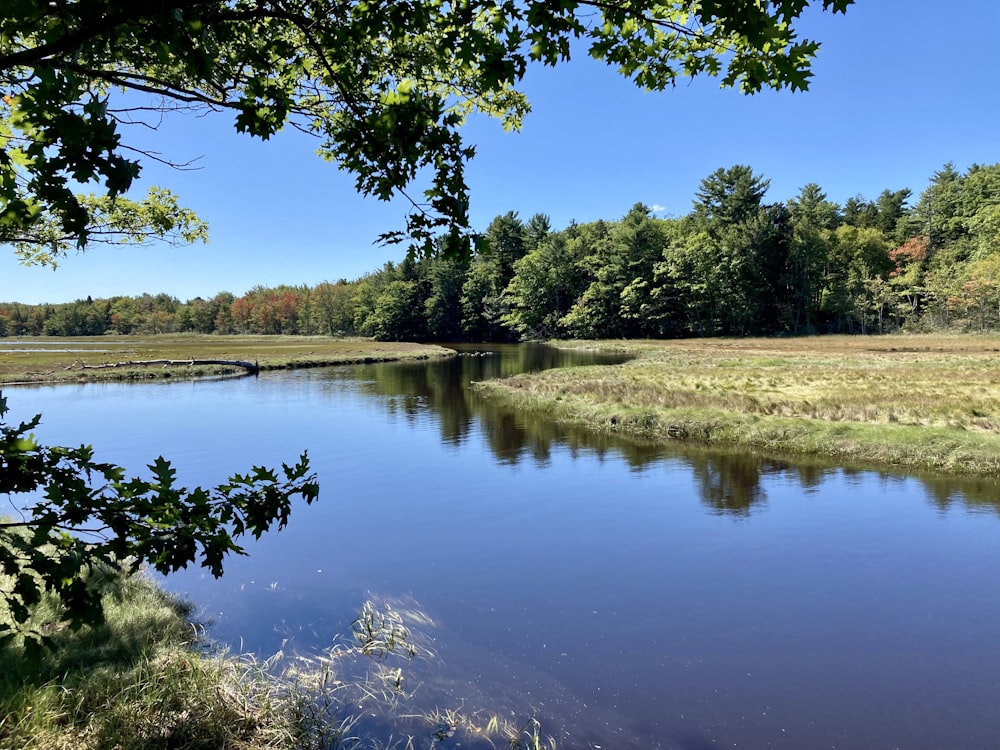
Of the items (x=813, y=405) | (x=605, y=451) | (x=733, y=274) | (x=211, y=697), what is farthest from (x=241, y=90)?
(x=733, y=274)

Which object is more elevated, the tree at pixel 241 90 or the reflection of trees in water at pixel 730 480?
the tree at pixel 241 90

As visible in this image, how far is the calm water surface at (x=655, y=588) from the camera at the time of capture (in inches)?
251

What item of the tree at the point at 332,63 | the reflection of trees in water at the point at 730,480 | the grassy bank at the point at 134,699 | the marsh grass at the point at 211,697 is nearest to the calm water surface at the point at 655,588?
the reflection of trees in water at the point at 730,480

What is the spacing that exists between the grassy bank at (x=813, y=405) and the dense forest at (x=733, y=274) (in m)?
42.0

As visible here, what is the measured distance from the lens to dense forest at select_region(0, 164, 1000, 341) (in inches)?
2901

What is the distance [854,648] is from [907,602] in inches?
76.8

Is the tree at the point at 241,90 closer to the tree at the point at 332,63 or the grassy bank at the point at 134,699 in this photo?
the tree at the point at 332,63

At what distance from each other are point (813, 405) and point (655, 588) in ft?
49.5

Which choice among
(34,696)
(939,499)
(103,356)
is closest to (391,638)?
(34,696)

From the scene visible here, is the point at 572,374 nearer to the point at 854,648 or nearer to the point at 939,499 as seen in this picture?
the point at 939,499

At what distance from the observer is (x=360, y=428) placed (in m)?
24.0

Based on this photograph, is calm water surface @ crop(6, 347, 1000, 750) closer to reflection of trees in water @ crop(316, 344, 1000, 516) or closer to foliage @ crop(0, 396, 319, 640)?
reflection of trees in water @ crop(316, 344, 1000, 516)

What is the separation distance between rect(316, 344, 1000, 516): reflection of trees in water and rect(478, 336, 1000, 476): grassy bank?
106 cm

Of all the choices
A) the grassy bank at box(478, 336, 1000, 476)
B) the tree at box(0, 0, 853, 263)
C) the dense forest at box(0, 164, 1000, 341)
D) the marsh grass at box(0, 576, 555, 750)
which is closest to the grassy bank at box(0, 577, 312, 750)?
the marsh grass at box(0, 576, 555, 750)
